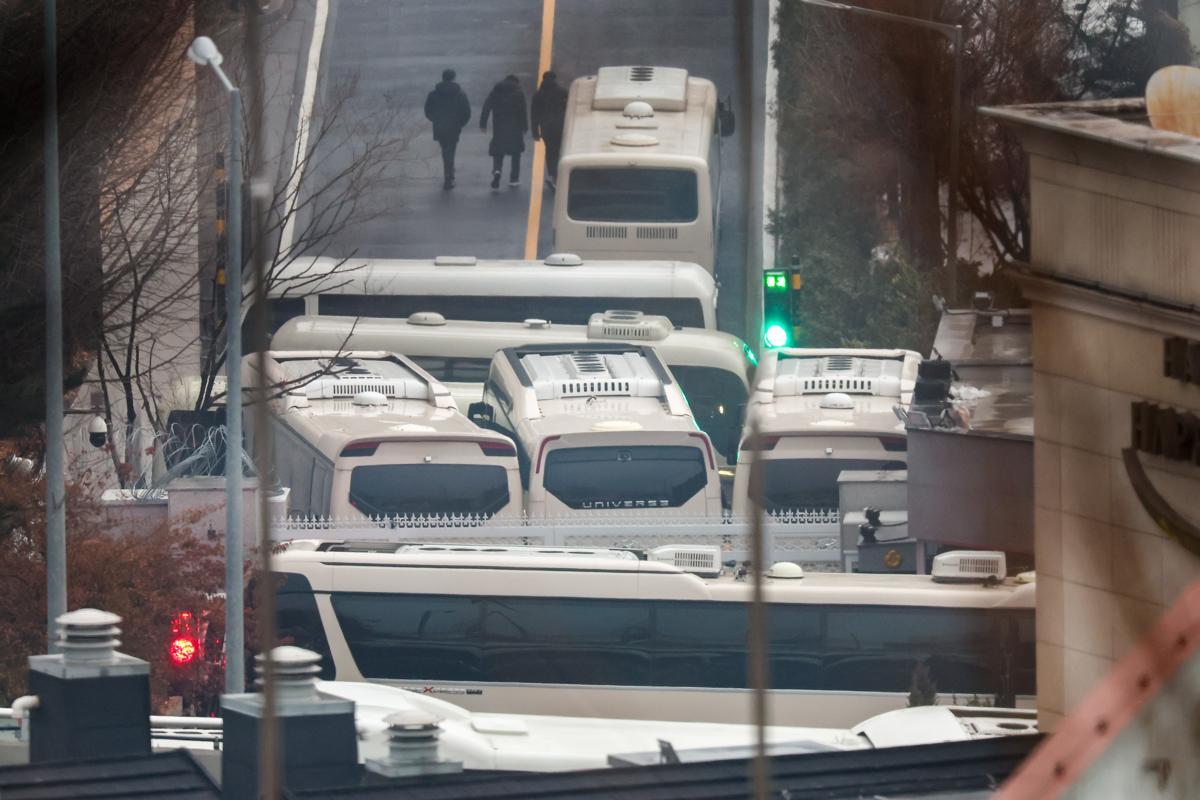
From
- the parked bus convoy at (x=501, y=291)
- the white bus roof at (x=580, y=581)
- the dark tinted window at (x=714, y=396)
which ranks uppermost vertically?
the parked bus convoy at (x=501, y=291)

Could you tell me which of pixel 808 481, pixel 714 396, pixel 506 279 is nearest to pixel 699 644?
pixel 808 481

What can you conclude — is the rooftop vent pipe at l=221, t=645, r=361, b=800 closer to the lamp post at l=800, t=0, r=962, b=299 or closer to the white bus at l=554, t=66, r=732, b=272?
the white bus at l=554, t=66, r=732, b=272

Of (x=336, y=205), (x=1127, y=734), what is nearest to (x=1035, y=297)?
(x=1127, y=734)

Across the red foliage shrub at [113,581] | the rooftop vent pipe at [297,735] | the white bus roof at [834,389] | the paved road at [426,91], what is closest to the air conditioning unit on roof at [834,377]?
the white bus roof at [834,389]

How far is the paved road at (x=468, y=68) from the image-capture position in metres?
20.7

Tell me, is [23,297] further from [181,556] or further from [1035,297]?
[1035,297]

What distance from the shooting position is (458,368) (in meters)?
15.5

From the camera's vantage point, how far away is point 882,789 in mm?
5422

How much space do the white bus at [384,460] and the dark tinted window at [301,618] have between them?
1.03 metres

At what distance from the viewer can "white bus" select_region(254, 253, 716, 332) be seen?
16312mm

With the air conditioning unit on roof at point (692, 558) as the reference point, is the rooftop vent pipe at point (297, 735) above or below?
above

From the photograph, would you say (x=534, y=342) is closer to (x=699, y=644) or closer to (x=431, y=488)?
(x=431, y=488)

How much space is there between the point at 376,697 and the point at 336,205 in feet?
36.1

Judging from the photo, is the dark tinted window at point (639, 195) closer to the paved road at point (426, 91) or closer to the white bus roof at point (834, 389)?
the paved road at point (426, 91)
